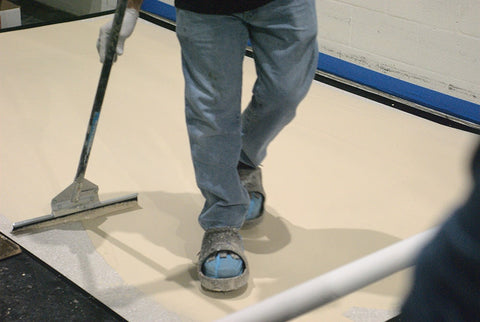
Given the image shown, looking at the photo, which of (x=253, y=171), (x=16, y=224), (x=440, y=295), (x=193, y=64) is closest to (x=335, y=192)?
(x=253, y=171)

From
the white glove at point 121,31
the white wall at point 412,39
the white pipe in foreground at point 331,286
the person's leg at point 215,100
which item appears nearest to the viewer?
the white pipe in foreground at point 331,286

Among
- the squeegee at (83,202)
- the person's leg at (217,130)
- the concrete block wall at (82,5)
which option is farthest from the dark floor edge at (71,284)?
the concrete block wall at (82,5)

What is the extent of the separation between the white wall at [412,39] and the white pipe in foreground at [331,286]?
7.12 feet

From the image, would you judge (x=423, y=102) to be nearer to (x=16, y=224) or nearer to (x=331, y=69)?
(x=331, y=69)

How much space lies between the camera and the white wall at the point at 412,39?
287 cm

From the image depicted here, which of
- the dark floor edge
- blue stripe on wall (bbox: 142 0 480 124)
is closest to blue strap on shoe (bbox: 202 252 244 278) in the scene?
the dark floor edge

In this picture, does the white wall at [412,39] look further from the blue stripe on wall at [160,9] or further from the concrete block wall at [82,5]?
the concrete block wall at [82,5]

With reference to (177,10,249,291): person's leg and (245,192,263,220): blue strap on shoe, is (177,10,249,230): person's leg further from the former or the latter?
(245,192,263,220): blue strap on shoe

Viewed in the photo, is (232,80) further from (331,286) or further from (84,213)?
(331,286)

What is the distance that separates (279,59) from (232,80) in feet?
0.42

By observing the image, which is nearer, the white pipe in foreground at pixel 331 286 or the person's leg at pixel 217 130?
the white pipe in foreground at pixel 331 286

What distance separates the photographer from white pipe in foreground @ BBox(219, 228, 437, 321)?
0.78m

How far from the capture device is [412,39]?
304 centimetres

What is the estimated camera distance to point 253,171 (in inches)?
84.7
